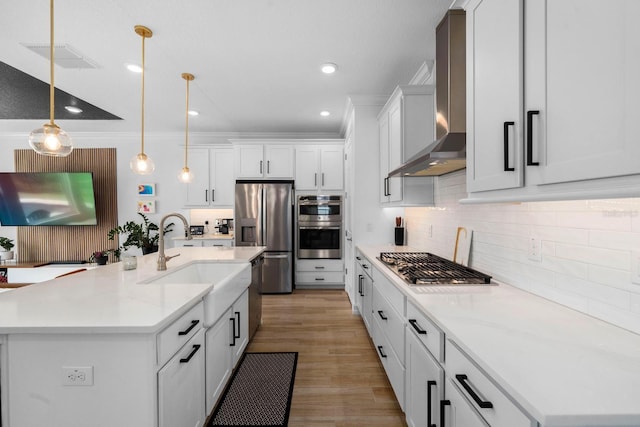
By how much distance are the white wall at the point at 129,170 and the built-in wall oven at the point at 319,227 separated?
2.23 metres

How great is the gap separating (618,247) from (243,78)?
331 centimetres

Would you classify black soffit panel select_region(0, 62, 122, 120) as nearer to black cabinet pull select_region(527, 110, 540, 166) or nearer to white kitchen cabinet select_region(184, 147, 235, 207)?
white kitchen cabinet select_region(184, 147, 235, 207)

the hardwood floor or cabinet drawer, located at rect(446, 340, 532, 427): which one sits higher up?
cabinet drawer, located at rect(446, 340, 532, 427)

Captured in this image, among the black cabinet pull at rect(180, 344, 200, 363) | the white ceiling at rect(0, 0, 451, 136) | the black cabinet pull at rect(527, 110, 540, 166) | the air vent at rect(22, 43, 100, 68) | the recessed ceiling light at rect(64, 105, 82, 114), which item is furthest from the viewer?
the recessed ceiling light at rect(64, 105, 82, 114)

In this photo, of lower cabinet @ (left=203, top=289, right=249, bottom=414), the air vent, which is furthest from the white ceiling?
lower cabinet @ (left=203, top=289, right=249, bottom=414)

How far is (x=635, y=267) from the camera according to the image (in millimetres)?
1065

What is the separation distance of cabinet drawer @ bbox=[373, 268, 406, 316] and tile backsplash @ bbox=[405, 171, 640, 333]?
2.02 ft

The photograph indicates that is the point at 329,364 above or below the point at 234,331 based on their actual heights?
below

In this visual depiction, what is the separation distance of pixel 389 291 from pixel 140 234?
4.72 meters

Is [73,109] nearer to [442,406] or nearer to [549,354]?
[442,406]

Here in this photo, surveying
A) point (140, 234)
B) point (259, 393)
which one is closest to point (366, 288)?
point (259, 393)

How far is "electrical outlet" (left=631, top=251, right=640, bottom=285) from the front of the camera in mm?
1054

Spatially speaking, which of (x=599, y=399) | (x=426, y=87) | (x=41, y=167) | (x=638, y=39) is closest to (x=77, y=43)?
(x=426, y=87)

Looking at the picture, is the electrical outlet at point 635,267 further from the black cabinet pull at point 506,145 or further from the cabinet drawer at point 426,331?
the cabinet drawer at point 426,331
